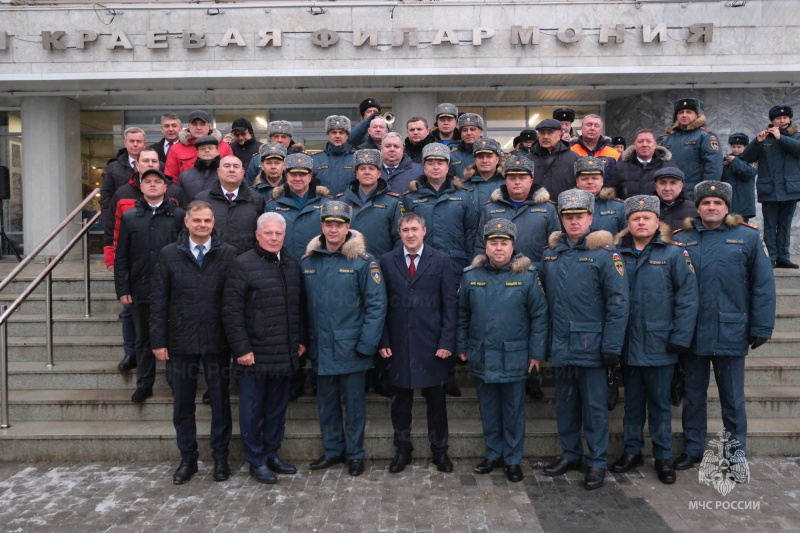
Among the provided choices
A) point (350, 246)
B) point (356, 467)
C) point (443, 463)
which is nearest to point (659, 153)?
point (350, 246)

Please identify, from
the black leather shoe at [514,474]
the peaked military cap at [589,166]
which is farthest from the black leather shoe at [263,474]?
the peaked military cap at [589,166]

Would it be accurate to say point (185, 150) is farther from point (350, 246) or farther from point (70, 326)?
point (350, 246)

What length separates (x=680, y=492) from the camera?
15.8 ft

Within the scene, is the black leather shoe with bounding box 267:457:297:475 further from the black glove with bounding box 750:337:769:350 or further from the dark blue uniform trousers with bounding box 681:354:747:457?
the black glove with bounding box 750:337:769:350

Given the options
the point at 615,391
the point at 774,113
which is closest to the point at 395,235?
the point at 615,391

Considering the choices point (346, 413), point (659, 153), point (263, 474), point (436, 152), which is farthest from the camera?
point (659, 153)

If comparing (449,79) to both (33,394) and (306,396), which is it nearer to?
(306,396)

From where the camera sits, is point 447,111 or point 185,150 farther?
point 185,150

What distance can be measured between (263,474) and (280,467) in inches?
7.4

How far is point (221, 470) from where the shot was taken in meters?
5.12

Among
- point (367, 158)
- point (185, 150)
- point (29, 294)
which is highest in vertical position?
point (185, 150)

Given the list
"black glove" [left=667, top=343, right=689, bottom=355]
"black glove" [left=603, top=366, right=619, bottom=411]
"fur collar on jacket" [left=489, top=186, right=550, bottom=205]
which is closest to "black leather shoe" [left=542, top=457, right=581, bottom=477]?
"black glove" [left=603, top=366, right=619, bottom=411]

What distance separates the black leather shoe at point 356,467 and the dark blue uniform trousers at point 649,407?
→ 2124 millimetres

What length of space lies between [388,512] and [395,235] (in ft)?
7.76
